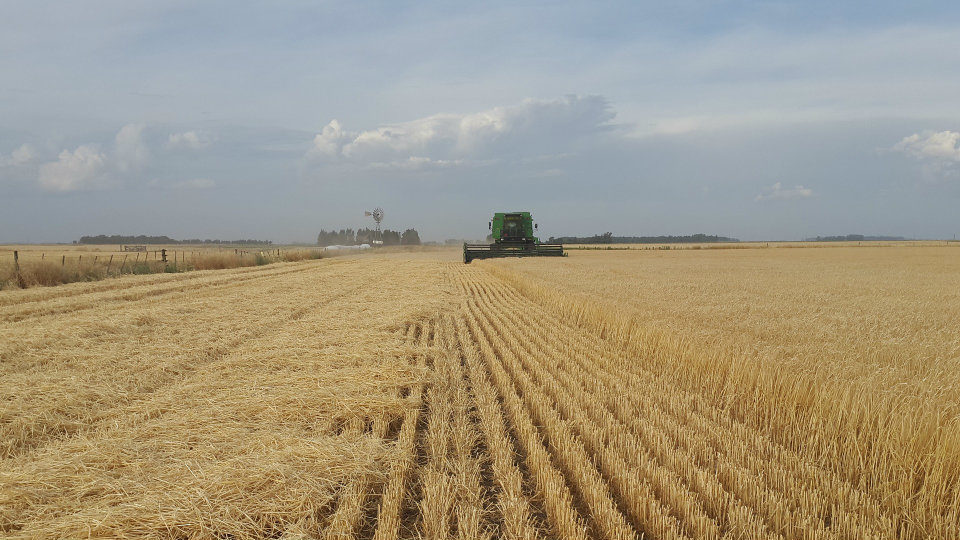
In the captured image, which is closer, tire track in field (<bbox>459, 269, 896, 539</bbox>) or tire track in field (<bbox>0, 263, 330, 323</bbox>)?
tire track in field (<bbox>459, 269, 896, 539</bbox>)

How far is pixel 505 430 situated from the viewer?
4.80 m

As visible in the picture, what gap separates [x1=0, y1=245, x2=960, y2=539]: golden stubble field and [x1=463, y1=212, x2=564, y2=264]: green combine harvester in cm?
2732

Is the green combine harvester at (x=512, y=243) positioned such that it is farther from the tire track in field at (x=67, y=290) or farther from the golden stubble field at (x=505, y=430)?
the golden stubble field at (x=505, y=430)

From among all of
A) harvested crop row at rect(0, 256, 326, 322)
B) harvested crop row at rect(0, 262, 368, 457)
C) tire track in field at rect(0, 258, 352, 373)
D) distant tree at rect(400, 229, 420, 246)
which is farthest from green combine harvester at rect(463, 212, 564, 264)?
distant tree at rect(400, 229, 420, 246)

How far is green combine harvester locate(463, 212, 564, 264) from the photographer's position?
36844 mm

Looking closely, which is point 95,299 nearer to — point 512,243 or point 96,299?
point 96,299

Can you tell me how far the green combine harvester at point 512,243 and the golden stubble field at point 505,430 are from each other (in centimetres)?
2732

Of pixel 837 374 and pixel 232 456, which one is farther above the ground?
pixel 837 374

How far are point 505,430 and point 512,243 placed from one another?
3268 centimetres

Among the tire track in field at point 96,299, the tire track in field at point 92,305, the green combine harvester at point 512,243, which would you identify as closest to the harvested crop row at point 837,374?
the tire track in field at point 92,305

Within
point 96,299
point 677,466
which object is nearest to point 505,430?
point 677,466

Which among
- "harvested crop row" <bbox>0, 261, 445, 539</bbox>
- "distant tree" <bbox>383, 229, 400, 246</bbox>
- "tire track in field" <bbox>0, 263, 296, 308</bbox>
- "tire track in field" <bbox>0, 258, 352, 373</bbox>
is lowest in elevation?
"harvested crop row" <bbox>0, 261, 445, 539</bbox>

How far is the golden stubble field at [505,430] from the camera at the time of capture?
329 cm

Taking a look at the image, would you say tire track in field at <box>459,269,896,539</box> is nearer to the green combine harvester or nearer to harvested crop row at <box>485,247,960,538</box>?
Result: harvested crop row at <box>485,247,960,538</box>
